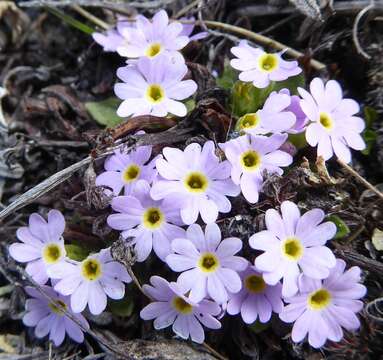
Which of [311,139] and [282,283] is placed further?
[311,139]

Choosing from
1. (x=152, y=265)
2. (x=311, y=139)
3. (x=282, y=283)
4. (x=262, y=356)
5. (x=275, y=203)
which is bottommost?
(x=262, y=356)

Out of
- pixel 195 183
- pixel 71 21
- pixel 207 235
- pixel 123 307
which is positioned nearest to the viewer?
pixel 207 235

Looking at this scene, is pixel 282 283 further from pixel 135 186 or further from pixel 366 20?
pixel 366 20

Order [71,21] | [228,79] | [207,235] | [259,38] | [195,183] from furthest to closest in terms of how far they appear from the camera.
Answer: [71,21] < [259,38] < [228,79] < [195,183] < [207,235]

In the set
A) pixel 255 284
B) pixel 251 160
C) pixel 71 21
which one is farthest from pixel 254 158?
pixel 71 21

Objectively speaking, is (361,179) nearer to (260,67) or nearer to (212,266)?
(260,67)

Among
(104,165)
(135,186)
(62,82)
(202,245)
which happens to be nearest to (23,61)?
(62,82)

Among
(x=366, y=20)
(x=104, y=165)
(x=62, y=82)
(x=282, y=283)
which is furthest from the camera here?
(x=62, y=82)

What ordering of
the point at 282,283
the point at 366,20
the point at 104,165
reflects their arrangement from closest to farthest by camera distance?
1. the point at 282,283
2. the point at 104,165
3. the point at 366,20
